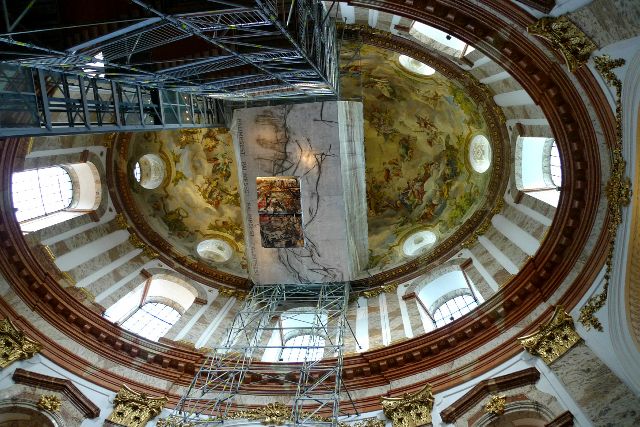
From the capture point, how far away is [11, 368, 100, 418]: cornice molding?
14.1 metres

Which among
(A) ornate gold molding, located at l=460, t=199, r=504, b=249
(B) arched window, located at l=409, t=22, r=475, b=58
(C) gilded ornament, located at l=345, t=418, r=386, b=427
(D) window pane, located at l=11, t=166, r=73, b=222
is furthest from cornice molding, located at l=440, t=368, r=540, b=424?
(D) window pane, located at l=11, t=166, r=73, b=222

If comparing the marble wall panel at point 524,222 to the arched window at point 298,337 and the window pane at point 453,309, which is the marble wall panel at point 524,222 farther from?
the arched window at point 298,337

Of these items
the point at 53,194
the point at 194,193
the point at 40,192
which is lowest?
the point at 40,192

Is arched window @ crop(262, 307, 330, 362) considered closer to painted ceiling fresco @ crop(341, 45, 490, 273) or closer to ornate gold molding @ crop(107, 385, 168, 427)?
ornate gold molding @ crop(107, 385, 168, 427)

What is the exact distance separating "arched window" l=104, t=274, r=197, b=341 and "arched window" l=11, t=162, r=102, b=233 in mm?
3470

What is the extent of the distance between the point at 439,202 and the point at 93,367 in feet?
48.2

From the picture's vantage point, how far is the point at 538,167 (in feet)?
58.6

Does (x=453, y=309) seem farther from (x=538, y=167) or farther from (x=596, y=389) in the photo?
(x=596, y=389)

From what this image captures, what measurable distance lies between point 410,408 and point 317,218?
7.07 m

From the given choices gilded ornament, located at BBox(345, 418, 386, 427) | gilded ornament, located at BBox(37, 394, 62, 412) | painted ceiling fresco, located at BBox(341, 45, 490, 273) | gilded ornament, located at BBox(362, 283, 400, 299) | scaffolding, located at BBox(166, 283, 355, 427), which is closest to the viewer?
gilded ornament, located at BBox(37, 394, 62, 412)

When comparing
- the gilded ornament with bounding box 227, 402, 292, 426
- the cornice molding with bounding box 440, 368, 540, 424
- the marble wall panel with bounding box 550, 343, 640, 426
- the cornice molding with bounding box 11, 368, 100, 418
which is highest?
the cornice molding with bounding box 11, 368, 100, 418

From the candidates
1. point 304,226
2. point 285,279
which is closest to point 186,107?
point 304,226

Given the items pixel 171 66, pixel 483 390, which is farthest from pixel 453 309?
pixel 171 66

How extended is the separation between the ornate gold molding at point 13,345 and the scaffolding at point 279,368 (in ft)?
14.0
